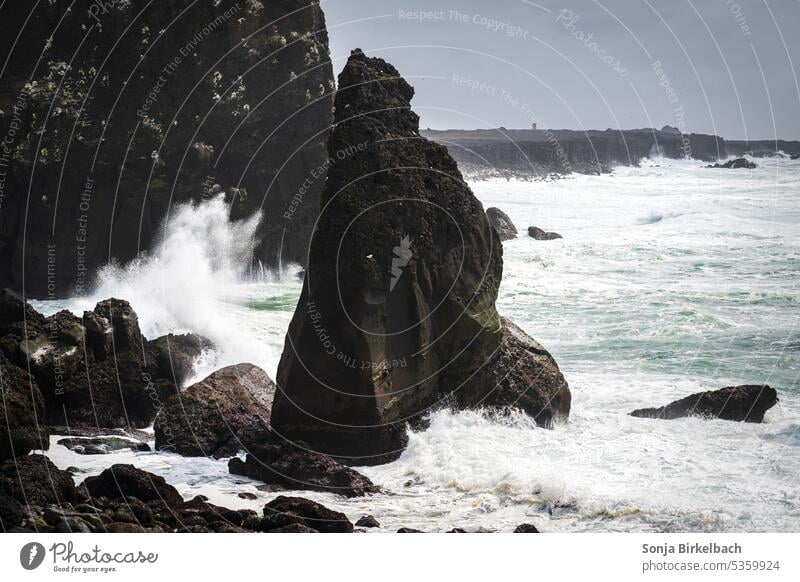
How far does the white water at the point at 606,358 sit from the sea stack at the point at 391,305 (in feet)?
2.59

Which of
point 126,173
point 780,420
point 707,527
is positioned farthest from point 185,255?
point 707,527

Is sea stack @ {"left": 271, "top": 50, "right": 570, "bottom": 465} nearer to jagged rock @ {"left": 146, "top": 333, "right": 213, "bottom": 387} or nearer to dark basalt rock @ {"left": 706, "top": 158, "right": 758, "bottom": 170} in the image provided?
jagged rock @ {"left": 146, "top": 333, "right": 213, "bottom": 387}

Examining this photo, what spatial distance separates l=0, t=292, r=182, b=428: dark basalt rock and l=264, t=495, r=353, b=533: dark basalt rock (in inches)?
289

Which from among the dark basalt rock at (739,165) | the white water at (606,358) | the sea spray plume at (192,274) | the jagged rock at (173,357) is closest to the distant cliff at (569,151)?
the dark basalt rock at (739,165)

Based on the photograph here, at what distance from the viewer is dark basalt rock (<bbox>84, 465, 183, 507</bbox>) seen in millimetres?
16875

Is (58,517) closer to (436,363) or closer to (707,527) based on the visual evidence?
(436,363)

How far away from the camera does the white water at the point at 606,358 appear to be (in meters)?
17.8

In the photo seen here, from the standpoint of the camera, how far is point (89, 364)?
23.7m

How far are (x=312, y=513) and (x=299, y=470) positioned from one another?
2.64 m

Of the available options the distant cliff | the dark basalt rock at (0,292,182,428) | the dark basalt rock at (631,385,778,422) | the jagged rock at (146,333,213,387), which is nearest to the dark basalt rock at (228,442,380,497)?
the dark basalt rock at (0,292,182,428)

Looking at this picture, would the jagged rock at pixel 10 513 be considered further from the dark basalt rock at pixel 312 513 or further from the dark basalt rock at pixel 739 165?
the dark basalt rock at pixel 739 165
